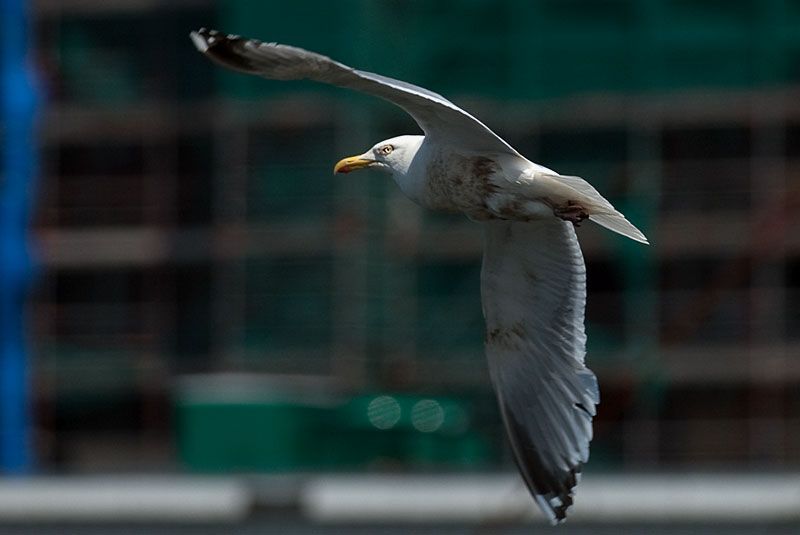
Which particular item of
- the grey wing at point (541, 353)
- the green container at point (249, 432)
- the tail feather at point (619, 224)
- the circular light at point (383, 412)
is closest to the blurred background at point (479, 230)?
the green container at point (249, 432)

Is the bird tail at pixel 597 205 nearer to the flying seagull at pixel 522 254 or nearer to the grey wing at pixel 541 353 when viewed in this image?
the flying seagull at pixel 522 254

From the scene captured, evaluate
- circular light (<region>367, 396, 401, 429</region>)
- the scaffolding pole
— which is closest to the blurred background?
the scaffolding pole

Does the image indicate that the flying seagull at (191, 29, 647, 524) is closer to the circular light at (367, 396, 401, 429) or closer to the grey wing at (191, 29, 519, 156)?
the grey wing at (191, 29, 519, 156)

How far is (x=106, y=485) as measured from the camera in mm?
5238

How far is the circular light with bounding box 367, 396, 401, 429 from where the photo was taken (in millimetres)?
7465

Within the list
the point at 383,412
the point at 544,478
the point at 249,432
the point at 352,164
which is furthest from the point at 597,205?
the point at 249,432

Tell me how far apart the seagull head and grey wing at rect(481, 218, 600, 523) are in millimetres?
240

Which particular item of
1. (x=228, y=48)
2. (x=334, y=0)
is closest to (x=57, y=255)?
(x=334, y=0)

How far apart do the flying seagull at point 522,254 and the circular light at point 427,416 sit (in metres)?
4.05

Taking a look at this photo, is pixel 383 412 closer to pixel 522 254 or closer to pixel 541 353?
pixel 541 353

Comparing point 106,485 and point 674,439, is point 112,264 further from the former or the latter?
point 106,485

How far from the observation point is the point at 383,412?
7.54 metres

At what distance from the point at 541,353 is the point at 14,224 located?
19.6 feet

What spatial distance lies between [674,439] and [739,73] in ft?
6.83
